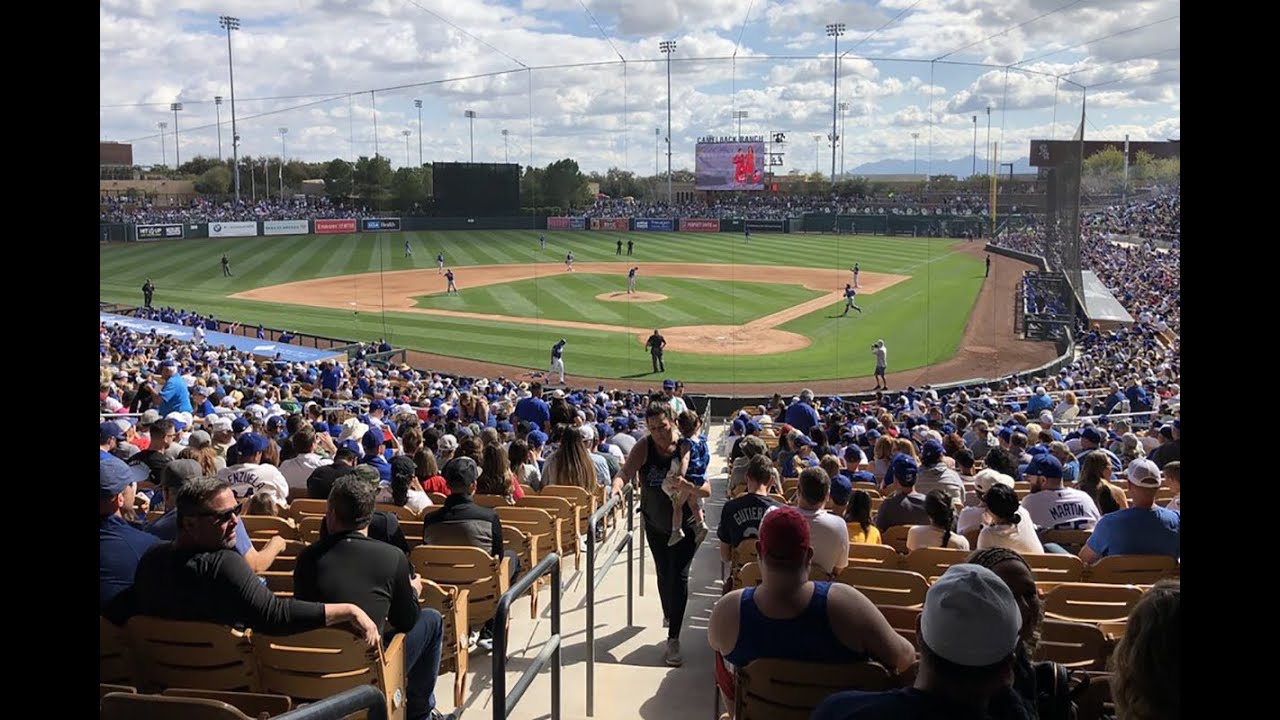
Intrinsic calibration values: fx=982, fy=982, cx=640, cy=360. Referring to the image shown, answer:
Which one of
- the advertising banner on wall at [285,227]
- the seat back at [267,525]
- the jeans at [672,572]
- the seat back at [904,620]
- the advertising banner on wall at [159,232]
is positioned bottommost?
the jeans at [672,572]

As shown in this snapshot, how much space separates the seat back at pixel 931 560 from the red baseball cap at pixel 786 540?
7.25 feet

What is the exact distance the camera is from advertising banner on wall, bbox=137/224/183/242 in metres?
60.2

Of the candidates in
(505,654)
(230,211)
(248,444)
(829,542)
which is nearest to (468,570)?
(505,654)

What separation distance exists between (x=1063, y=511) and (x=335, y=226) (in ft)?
214

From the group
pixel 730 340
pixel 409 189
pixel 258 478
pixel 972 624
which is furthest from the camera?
pixel 409 189

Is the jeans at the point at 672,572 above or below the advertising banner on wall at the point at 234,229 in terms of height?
below

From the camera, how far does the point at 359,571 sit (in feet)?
14.3

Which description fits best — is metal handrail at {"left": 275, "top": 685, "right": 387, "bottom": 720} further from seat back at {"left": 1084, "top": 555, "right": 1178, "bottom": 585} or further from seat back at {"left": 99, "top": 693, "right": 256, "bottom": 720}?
seat back at {"left": 1084, "top": 555, "right": 1178, "bottom": 585}

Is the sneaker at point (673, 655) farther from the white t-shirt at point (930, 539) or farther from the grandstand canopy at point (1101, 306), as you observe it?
the grandstand canopy at point (1101, 306)

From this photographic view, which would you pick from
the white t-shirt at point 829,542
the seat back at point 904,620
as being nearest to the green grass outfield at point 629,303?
the white t-shirt at point 829,542

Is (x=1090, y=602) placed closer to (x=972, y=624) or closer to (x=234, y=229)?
(x=972, y=624)

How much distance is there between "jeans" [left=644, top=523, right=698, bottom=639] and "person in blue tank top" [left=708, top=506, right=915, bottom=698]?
8.65ft

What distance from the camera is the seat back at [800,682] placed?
3.68 metres
